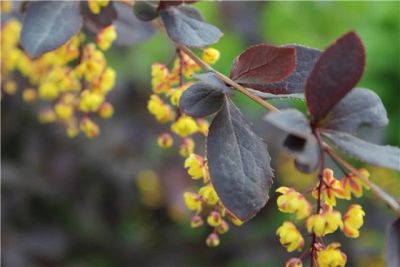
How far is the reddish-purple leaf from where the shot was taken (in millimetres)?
848

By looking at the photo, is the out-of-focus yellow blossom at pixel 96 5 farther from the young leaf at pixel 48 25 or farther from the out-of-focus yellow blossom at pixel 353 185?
the out-of-focus yellow blossom at pixel 353 185

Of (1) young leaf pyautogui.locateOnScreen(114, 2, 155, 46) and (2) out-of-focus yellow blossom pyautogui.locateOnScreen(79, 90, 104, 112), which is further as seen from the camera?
(1) young leaf pyautogui.locateOnScreen(114, 2, 155, 46)

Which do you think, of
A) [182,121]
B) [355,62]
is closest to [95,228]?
[182,121]

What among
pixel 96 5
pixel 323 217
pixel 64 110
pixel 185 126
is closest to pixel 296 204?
pixel 323 217

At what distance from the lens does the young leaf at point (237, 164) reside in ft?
2.67

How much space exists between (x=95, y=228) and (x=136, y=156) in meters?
0.25

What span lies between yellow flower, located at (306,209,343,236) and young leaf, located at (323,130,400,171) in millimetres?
77

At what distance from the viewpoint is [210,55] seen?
1.02 metres

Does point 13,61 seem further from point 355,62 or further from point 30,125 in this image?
point 355,62

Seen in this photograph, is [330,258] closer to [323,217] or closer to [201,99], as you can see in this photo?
[323,217]

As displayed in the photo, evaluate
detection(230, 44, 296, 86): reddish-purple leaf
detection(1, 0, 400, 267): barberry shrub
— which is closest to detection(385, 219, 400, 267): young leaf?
detection(1, 0, 400, 267): barberry shrub

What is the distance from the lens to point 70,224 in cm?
215

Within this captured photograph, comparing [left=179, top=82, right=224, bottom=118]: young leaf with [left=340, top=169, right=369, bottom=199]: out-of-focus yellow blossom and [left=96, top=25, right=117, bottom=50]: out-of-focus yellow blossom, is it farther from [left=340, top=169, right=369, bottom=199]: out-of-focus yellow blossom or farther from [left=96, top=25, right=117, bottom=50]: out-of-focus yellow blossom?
[left=96, top=25, right=117, bottom=50]: out-of-focus yellow blossom

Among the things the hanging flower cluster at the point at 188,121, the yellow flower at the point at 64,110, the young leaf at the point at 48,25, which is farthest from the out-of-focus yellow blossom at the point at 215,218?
the yellow flower at the point at 64,110
